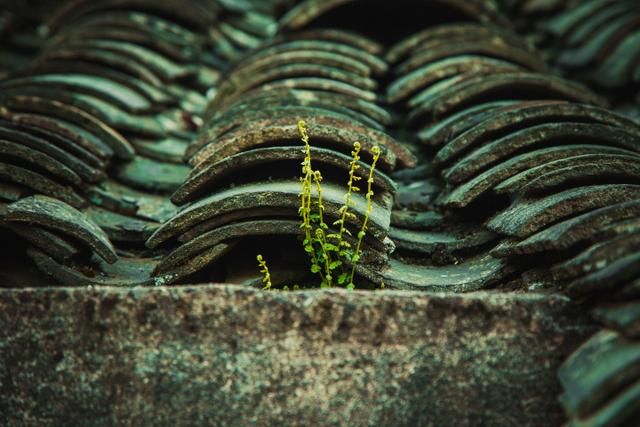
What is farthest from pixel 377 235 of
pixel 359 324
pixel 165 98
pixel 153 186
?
pixel 165 98

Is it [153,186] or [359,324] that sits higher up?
[153,186]

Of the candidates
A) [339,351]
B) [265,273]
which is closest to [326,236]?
[265,273]

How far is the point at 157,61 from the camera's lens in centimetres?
463

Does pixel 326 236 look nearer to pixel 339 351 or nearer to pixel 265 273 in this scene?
pixel 265 273

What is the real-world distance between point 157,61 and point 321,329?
9.39 feet

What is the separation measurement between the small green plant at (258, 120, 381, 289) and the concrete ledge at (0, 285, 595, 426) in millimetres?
305

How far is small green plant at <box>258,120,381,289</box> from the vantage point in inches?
96.7

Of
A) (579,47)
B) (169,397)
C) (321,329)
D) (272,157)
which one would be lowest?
(169,397)

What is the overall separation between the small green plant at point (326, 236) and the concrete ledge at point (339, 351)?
1.00 feet

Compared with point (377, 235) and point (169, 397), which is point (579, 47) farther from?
point (169, 397)

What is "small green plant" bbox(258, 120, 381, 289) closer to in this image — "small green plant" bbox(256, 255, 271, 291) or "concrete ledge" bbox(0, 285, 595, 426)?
"small green plant" bbox(256, 255, 271, 291)

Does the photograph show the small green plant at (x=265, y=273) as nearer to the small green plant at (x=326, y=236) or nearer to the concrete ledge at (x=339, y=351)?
the small green plant at (x=326, y=236)

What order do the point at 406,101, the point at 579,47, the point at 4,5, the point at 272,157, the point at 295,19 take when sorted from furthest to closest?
the point at 4,5 → the point at 579,47 → the point at 295,19 → the point at 406,101 → the point at 272,157

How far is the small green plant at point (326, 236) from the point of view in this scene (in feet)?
8.06
